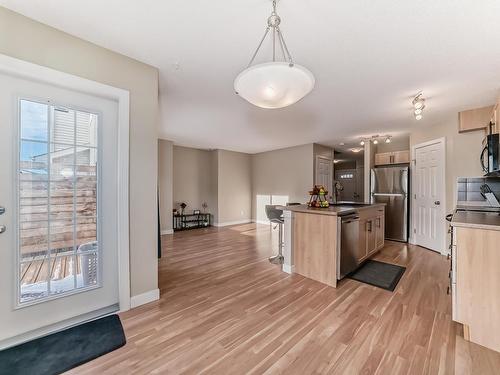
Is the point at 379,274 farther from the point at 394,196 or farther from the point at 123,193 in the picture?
the point at 123,193

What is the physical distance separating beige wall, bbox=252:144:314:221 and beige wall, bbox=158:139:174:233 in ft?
10.0

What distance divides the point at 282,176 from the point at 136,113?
17.1 feet

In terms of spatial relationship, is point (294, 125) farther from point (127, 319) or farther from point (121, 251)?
point (127, 319)

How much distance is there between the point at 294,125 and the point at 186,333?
12.7 feet

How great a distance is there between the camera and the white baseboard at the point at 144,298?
2.16 m

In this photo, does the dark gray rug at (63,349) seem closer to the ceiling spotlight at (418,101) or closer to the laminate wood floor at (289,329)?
the laminate wood floor at (289,329)

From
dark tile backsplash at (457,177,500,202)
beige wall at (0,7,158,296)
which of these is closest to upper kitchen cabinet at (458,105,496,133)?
dark tile backsplash at (457,177,500,202)

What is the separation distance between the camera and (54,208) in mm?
1835

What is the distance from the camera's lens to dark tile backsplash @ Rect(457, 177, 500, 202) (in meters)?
3.21

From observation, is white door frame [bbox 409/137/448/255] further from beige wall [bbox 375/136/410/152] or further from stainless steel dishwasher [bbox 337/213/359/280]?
stainless steel dishwasher [bbox 337/213/359/280]

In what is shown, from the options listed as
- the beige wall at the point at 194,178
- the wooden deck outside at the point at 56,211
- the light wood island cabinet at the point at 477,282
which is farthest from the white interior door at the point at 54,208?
the beige wall at the point at 194,178

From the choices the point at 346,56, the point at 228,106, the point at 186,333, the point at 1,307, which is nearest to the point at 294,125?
the point at 228,106

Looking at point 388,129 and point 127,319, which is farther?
point 388,129

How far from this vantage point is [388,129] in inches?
177
